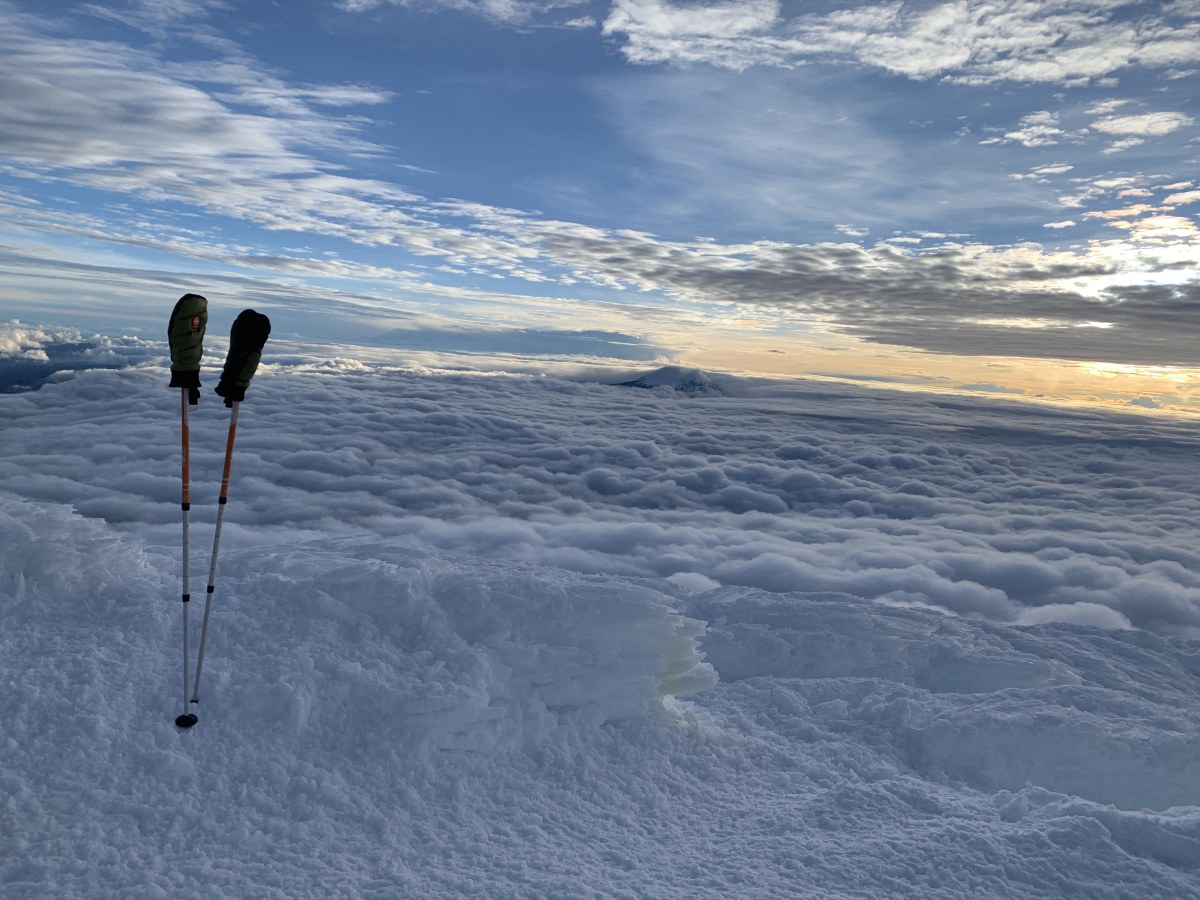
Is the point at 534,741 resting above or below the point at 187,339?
below

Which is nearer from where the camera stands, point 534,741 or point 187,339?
point 187,339

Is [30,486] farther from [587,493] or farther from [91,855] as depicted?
[91,855]

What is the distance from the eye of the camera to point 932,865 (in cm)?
588

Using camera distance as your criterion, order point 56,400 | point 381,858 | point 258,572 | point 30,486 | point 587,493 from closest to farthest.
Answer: point 381,858, point 258,572, point 30,486, point 587,493, point 56,400

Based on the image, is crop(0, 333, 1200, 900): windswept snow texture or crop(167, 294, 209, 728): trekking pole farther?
crop(167, 294, 209, 728): trekking pole

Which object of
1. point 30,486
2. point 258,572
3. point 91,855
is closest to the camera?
point 91,855

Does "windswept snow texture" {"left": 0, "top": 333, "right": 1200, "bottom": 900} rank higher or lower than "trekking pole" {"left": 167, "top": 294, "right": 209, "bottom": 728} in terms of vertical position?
lower

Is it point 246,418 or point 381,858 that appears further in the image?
point 246,418

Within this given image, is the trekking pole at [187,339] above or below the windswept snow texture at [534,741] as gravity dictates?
above

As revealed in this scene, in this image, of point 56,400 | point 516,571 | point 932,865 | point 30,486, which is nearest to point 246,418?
point 56,400

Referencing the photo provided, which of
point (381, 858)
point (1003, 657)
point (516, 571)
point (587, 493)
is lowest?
point (587, 493)

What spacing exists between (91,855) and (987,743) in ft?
33.8

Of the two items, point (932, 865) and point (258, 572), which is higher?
point (258, 572)

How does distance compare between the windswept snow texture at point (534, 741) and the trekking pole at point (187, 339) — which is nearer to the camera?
Answer: the windswept snow texture at point (534, 741)
